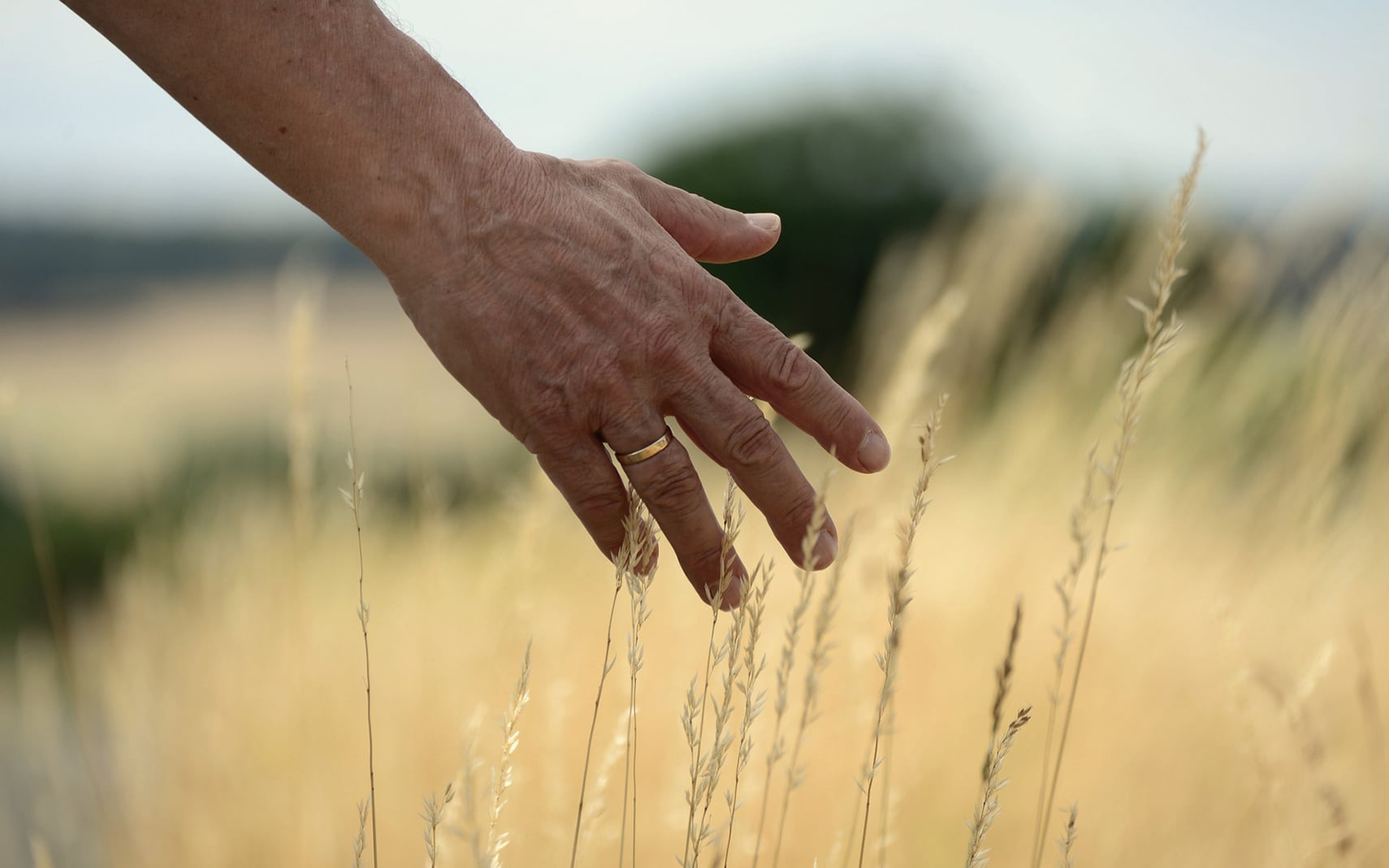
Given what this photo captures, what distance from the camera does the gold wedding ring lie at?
1.23 metres

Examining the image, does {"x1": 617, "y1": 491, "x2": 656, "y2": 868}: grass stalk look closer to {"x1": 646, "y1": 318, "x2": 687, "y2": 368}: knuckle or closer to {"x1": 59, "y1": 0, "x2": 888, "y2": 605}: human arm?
{"x1": 59, "y1": 0, "x2": 888, "y2": 605}: human arm

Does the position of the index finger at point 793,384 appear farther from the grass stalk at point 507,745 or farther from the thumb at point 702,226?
the grass stalk at point 507,745

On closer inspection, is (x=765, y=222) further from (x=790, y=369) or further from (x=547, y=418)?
(x=547, y=418)

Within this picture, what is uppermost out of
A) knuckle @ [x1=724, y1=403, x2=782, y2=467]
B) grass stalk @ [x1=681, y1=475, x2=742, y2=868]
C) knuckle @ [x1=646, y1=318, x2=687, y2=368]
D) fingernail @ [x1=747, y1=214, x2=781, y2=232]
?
fingernail @ [x1=747, y1=214, x2=781, y2=232]

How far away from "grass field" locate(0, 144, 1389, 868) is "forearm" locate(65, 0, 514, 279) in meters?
0.34

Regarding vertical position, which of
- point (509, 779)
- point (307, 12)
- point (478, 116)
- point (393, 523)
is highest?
point (307, 12)

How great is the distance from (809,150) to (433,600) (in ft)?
28.3

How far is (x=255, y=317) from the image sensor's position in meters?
16.3

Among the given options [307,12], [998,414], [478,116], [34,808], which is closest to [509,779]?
[478,116]

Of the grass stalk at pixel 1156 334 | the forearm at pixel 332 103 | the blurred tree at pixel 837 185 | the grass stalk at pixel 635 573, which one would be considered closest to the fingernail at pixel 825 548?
the grass stalk at pixel 635 573

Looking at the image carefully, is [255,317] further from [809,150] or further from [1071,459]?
[1071,459]

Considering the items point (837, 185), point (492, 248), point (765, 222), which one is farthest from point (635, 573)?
point (837, 185)

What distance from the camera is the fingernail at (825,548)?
1.25 meters

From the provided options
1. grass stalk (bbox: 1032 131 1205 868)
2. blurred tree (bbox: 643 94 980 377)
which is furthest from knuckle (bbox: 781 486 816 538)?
blurred tree (bbox: 643 94 980 377)
